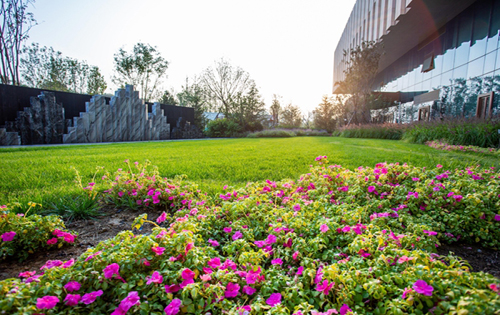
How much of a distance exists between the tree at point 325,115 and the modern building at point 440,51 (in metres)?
7.58

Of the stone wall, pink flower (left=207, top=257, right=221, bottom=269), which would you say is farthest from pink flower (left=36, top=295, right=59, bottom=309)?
the stone wall

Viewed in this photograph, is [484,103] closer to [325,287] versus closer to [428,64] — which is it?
[428,64]

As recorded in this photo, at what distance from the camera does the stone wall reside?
11.4 m

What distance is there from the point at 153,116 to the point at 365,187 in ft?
49.5

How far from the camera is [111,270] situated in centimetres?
112

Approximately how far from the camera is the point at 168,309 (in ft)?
3.20

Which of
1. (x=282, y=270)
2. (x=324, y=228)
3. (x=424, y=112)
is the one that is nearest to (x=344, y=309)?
(x=282, y=270)

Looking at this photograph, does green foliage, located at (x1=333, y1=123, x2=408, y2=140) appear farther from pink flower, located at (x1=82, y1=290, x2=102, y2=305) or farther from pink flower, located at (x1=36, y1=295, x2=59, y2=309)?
pink flower, located at (x1=36, y1=295, x2=59, y2=309)

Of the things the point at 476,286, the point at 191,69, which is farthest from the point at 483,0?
the point at 191,69

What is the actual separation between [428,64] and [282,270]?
20909 millimetres

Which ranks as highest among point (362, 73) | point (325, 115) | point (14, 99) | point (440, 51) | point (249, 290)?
point (440, 51)

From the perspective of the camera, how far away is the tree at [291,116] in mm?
34312

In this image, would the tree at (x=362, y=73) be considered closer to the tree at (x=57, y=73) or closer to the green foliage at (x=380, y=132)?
the green foliage at (x=380, y=132)

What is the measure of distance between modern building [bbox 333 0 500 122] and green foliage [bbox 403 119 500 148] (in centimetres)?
198
